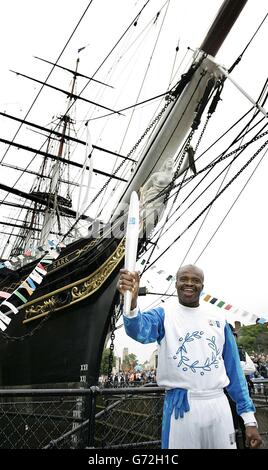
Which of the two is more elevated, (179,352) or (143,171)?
(143,171)

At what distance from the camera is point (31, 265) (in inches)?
389

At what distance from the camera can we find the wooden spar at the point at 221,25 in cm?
516

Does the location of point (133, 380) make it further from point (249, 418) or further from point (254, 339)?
point (254, 339)

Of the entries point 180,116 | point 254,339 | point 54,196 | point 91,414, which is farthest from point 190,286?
point 254,339

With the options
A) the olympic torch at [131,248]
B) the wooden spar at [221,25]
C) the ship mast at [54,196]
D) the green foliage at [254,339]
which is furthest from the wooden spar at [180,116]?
the green foliage at [254,339]

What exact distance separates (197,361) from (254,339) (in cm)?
5386

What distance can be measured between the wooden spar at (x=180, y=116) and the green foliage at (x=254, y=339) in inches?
1798

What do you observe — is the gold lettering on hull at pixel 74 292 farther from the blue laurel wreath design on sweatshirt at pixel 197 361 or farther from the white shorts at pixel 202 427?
the white shorts at pixel 202 427

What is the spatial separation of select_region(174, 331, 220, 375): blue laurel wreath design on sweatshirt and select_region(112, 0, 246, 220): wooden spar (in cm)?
507

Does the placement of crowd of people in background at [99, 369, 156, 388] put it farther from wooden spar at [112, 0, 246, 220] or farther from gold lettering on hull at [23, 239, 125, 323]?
wooden spar at [112, 0, 246, 220]

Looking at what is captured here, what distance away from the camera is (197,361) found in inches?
70.4
